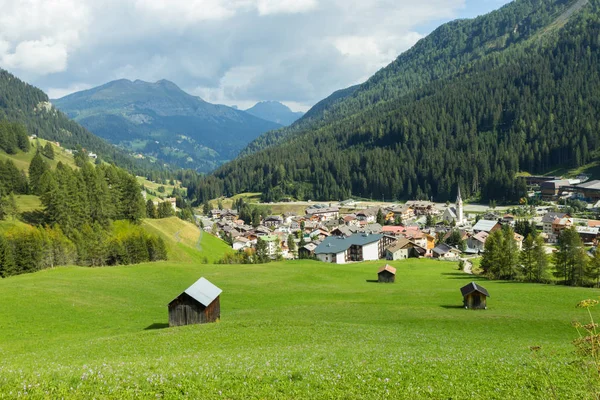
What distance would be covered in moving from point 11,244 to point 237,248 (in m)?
81.6

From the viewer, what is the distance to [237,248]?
14375cm

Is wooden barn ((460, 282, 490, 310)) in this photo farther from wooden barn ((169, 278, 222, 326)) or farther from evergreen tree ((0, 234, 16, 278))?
evergreen tree ((0, 234, 16, 278))

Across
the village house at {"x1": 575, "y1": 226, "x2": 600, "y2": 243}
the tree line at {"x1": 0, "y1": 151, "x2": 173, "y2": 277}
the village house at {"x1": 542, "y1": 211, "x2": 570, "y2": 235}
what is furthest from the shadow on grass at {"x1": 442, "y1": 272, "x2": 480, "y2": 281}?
the village house at {"x1": 542, "y1": 211, "x2": 570, "y2": 235}

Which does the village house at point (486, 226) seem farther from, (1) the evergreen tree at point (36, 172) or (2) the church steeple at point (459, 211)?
(1) the evergreen tree at point (36, 172)

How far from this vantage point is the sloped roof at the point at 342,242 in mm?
115713

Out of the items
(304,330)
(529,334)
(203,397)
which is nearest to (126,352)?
(304,330)

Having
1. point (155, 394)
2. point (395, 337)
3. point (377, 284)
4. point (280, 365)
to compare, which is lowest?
point (377, 284)

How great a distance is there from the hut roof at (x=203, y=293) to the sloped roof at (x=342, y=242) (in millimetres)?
76819

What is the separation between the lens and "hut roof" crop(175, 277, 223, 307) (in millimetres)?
37562

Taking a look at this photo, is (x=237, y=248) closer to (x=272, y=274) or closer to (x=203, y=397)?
(x=272, y=274)

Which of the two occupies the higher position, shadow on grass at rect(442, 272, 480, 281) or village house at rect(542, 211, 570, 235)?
village house at rect(542, 211, 570, 235)

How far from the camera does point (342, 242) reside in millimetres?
120562

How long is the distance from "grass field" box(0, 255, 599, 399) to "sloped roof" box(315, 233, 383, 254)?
34.3m

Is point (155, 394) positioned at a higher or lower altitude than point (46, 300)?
higher
